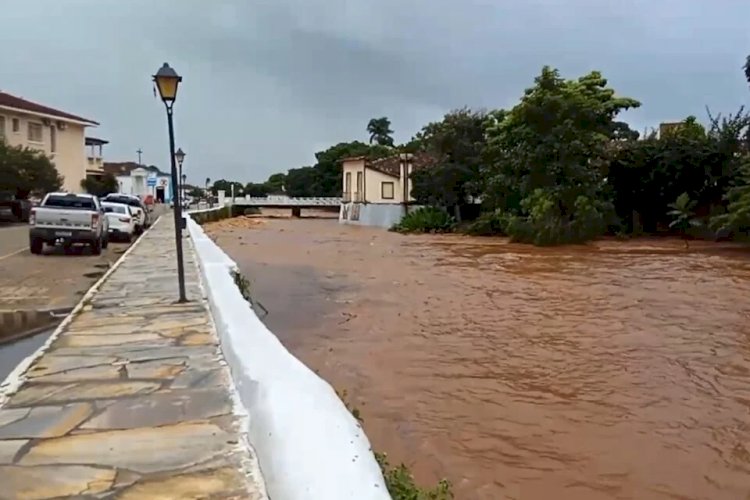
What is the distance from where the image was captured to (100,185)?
62250 mm

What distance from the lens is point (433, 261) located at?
2144cm

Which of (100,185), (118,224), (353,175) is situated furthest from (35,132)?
(118,224)

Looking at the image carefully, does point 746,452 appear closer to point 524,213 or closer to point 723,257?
point 723,257

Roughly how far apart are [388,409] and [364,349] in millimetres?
2526

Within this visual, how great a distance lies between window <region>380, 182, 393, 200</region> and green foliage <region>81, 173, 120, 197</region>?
898 inches

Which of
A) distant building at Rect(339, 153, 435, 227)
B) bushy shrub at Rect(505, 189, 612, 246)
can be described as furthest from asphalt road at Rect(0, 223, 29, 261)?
distant building at Rect(339, 153, 435, 227)

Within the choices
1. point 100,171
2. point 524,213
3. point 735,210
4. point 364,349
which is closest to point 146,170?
point 100,171

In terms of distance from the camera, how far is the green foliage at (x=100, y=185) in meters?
59.9

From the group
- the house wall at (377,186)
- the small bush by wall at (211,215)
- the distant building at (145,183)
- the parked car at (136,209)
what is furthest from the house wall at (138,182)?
the parked car at (136,209)

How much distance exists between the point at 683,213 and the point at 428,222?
43.9 feet

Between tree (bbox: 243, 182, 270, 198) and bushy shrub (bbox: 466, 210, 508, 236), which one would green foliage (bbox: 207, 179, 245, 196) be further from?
bushy shrub (bbox: 466, 210, 508, 236)

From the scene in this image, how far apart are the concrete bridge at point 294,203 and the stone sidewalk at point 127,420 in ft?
193

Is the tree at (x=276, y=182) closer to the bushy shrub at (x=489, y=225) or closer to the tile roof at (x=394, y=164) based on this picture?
the tile roof at (x=394, y=164)

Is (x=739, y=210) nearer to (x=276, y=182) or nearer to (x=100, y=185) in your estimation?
(x=100, y=185)
